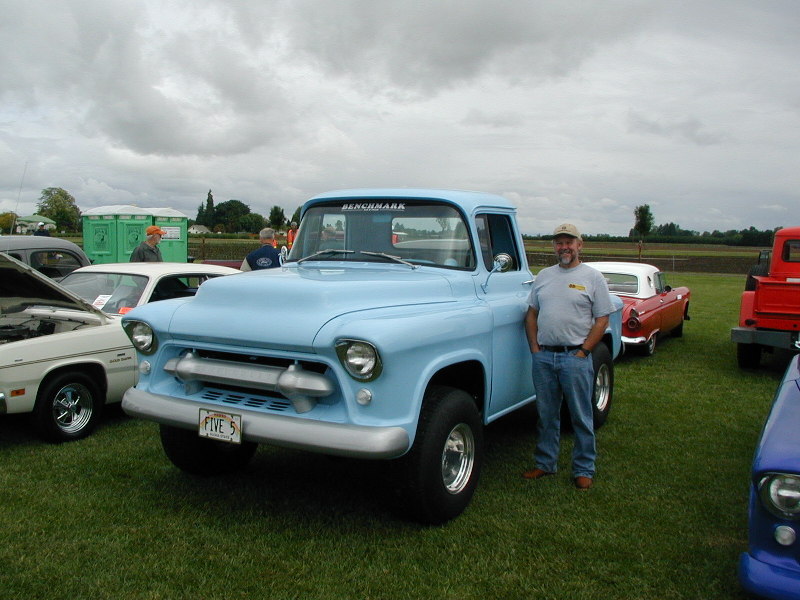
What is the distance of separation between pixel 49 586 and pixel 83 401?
2.73 metres

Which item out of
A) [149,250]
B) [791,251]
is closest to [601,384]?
[791,251]

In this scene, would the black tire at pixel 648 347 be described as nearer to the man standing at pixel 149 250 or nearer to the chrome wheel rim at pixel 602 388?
the chrome wheel rim at pixel 602 388

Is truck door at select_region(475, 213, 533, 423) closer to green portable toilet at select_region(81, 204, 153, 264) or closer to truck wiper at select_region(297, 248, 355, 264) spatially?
truck wiper at select_region(297, 248, 355, 264)

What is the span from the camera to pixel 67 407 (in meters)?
5.76

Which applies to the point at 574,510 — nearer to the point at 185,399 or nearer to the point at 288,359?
the point at 288,359

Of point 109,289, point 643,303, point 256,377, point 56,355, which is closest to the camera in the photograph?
point 256,377

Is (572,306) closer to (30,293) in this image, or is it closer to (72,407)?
(72,407)

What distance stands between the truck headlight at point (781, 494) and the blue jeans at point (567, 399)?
192cm

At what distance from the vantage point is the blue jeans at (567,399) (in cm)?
478

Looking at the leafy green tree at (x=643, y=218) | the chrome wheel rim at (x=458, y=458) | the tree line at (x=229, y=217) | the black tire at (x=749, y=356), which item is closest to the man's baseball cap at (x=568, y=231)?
the chrome wheel rim at (x=458, y=458)

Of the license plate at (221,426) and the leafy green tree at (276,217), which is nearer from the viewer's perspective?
the license plate at (221,426)

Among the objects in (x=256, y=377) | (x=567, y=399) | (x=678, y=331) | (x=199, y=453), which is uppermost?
(x=256, y=377)

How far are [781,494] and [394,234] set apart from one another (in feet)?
A: 9.94

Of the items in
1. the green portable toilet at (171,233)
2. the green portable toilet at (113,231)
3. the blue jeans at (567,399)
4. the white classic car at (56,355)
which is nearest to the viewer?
the blue jeans at (567,399)
